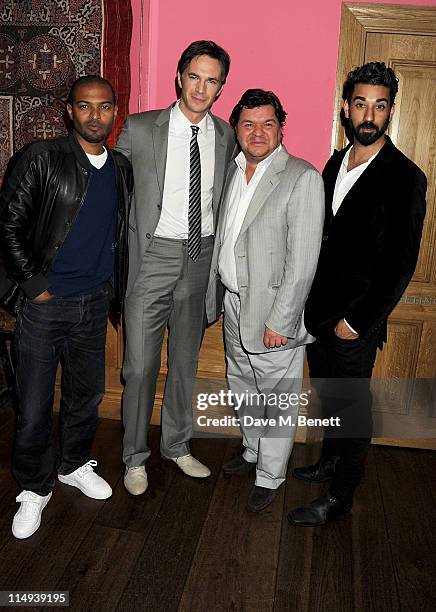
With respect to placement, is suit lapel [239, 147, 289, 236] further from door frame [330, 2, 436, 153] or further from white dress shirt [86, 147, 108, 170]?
door frame [330, 2, 436, 153]

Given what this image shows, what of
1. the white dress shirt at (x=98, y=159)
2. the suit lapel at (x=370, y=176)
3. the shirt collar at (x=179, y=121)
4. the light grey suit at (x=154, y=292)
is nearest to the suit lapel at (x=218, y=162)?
the light grey suit at (x=154, y=292)

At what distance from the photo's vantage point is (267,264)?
253 cm

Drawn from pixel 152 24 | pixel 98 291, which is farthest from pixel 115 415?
pixel 152 24

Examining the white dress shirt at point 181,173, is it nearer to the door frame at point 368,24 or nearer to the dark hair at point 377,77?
the dark hair at point 377,77

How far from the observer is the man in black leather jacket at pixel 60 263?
232cm

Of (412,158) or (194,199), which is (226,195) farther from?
(412,158)

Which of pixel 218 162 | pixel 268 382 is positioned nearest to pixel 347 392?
pixel 268 382

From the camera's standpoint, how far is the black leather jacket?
2.29 meters

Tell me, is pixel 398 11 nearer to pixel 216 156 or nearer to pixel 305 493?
pixel 216 156

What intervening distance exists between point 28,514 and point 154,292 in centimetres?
109

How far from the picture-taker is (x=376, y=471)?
315cm

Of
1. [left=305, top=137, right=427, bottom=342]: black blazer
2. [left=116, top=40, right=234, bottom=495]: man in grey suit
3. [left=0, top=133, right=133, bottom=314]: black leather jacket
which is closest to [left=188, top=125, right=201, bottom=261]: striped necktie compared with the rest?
[left=116, top=40, right=234, bottom=495]: man in grey suit

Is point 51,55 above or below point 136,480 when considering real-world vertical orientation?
above

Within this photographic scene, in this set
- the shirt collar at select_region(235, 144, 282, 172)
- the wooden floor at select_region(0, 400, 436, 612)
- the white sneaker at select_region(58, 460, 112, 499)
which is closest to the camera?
the wooden floor at select_region(0, 400, 436, 612)
